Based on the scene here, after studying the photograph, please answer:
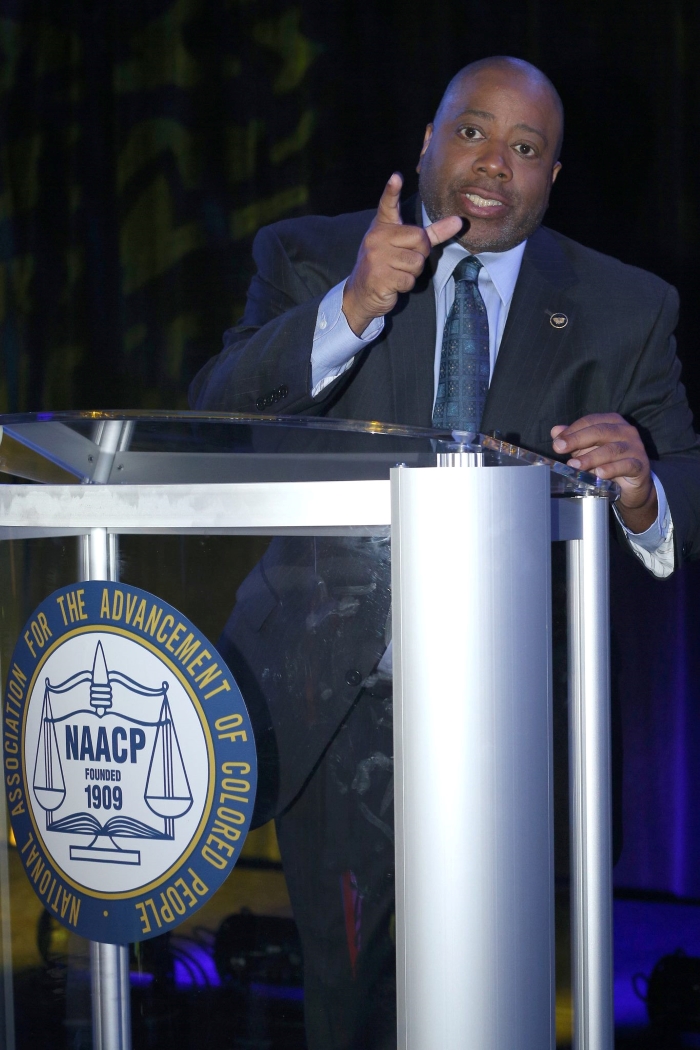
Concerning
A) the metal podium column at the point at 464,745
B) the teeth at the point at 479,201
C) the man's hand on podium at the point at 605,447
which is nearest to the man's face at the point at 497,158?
the teeth at the point at 479,201

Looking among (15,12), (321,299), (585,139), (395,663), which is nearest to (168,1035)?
(395,663)

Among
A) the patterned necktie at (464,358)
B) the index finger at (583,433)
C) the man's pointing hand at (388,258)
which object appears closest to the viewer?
the index finger at (583,433)

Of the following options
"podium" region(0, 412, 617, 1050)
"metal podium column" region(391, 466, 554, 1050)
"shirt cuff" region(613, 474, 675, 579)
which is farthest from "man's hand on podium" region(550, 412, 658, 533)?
"metal podium column" region(391, 466, 554, 1050)

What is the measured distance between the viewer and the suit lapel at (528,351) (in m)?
1.36

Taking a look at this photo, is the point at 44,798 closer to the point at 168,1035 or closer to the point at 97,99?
the point at 168,1035

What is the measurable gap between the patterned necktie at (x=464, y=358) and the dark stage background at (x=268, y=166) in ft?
3.68

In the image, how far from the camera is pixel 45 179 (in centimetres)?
298

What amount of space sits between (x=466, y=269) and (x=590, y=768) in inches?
35.6

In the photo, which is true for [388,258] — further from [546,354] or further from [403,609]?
[403,609]

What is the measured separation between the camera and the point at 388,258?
3.33ft

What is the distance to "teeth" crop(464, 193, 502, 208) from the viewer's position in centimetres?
145

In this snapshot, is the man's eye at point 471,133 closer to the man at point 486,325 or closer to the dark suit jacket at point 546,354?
the man at point 486,325

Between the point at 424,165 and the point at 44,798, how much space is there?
114cm

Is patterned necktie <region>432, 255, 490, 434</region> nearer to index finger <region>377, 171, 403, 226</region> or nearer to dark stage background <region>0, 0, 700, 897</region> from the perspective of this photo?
index finger <region>377, 171, 403, 226</region>
